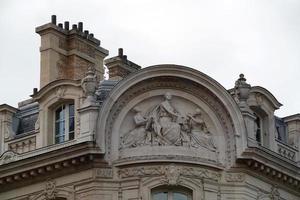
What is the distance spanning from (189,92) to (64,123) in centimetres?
435

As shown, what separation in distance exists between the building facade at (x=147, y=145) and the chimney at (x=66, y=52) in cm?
297

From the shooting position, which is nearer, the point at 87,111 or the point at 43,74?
the point at 87,111

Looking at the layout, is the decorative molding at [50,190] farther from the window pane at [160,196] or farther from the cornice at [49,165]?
the window pane at [160,196]

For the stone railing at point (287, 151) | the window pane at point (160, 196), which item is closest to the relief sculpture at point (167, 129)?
the window pane at point (160, 196)

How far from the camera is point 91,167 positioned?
151ft

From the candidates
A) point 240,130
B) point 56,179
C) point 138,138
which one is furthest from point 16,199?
point 240,130

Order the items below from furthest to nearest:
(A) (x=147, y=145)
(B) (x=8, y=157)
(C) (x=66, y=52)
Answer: (C) (x=66, y=52) < (B) (x=8, y=157) < (A) (x=147, y=145)

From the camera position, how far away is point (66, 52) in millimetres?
53125

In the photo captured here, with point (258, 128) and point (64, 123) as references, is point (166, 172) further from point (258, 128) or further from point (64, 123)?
point (258, 128)

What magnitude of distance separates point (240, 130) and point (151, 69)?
3.51 meters

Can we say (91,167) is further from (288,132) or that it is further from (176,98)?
(288,132)

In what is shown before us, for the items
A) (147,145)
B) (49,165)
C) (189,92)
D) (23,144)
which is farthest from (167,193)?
(23,144)

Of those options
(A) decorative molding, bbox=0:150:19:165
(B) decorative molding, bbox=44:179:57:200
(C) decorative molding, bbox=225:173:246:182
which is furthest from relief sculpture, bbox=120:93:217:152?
(A) decorative molding, bbox=0:150:19:165

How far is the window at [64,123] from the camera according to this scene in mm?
→ 47938
